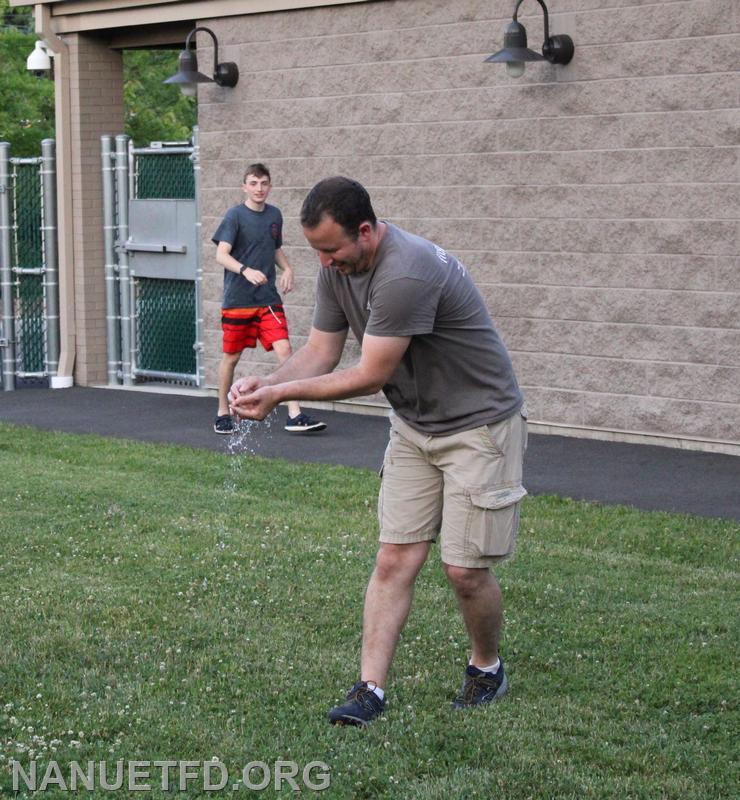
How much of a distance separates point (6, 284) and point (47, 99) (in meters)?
12.4

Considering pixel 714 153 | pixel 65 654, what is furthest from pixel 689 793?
pixel 714 153

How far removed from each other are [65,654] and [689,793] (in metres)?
2.50

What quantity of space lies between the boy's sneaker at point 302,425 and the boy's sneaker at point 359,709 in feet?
20.1

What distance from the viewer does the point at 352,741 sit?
475 centimetres

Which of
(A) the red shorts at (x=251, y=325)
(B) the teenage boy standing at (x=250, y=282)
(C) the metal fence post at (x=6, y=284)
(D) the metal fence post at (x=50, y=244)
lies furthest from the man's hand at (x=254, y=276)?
(C) the metal fence post at (x=6, y=284)

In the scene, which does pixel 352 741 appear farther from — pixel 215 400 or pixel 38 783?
pixel 215 400

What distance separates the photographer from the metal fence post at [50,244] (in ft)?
45.8

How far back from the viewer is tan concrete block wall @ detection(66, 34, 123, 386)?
13.8m

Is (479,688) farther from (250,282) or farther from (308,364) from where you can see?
(250,282)

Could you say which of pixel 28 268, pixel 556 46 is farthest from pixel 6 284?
pixel 556 46

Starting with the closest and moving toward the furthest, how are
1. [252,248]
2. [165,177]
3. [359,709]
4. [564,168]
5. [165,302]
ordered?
[359,709]
[564,168]
[252,248]
[165,177]
[165,302]

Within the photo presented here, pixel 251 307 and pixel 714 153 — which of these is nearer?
pixel 714 153

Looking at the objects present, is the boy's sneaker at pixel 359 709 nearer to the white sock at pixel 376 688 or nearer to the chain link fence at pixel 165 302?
the white sock at pixel 376 688

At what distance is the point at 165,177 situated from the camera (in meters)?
13.5
